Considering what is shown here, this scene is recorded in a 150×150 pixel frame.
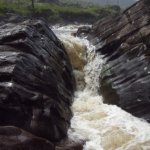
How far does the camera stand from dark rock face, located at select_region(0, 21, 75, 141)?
23281 mm

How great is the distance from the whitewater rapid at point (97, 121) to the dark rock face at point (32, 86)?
898mm

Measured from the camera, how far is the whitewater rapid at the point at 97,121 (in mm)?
24906

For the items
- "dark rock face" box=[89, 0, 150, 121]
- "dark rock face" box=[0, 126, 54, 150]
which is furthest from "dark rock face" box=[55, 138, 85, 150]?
"dark rock face" box=[89, 0, 150, 121]

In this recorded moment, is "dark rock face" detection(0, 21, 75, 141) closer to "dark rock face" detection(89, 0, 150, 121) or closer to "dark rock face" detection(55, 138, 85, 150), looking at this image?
"dark rock face" detection(55, 138, 85, 150)

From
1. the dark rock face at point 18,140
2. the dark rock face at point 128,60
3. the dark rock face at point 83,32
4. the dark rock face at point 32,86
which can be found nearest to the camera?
the dark rock face at point 18,140

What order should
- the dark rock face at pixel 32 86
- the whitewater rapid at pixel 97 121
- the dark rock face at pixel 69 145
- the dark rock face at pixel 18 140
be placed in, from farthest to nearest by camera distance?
the whitewater rapid at pixel 97 121, the dark rock face at pixel 69 145, the dark rock face at pixel 32 86, the dark rock face at pixel 18 140

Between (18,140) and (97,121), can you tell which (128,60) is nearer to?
(97,121)

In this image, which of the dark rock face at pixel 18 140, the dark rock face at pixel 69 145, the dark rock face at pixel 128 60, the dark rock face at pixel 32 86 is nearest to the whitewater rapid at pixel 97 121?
the dark rock face at pixel 69 145

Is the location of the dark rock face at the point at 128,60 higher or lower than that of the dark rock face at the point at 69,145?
higher

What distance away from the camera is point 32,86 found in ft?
82.5

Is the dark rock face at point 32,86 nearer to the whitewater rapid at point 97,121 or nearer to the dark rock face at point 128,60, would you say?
the whitewater rapid at point 97,121

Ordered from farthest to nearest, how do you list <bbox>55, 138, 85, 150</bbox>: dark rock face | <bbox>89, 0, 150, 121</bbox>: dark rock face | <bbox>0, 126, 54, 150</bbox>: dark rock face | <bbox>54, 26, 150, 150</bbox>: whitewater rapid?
<bbox>89, 0, 150, 121</bbox>: dark rock face < <bbox>54, 26, 150, 150</bbox>: whitewater rapid < <bbox>55, 138, 85, 150</bbox>: dark rock face < <bbox>0, 126, 54, 150</bbox>: dark rock face

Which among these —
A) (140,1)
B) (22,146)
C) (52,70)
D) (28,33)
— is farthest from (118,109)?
(140,1)

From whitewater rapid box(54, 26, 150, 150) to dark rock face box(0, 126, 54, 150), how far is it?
10.3 ft
